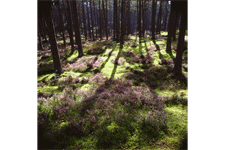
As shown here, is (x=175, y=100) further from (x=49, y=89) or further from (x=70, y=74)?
(x=70, y=74)

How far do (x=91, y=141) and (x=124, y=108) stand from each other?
236 cm

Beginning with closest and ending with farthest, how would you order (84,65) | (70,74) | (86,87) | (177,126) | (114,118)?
(177,126) < (114,118) < (86,87) < (70,74) < (84,65)

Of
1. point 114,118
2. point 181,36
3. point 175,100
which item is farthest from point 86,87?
point 181,36

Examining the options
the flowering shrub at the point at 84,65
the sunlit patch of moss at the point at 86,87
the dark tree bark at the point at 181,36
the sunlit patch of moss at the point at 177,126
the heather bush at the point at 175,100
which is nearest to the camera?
the sunlit patch of moss at the point at 177,126

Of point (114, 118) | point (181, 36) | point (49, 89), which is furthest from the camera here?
point (181, 36)

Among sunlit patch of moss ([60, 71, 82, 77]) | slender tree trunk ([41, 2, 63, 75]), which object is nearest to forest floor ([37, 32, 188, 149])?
sunlit patch of moss ([60, 71, 82, 77])

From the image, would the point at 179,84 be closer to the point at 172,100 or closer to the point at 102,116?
the point at 172,100

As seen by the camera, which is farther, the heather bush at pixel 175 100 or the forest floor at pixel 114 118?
the heather bush at pixel 175 100

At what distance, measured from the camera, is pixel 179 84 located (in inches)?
345

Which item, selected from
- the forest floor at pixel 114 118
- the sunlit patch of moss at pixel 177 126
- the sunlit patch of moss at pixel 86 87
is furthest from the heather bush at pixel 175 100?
the sunlit patch of moss at pixel 86 87


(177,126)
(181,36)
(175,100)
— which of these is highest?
(181,36)

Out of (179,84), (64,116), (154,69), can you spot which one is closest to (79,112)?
(64,116)

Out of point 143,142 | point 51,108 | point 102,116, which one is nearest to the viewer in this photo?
point 143,142

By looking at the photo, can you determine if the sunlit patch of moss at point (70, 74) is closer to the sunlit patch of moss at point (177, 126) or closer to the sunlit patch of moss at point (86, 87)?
the sunlit patch of moss at point (86, 87)
